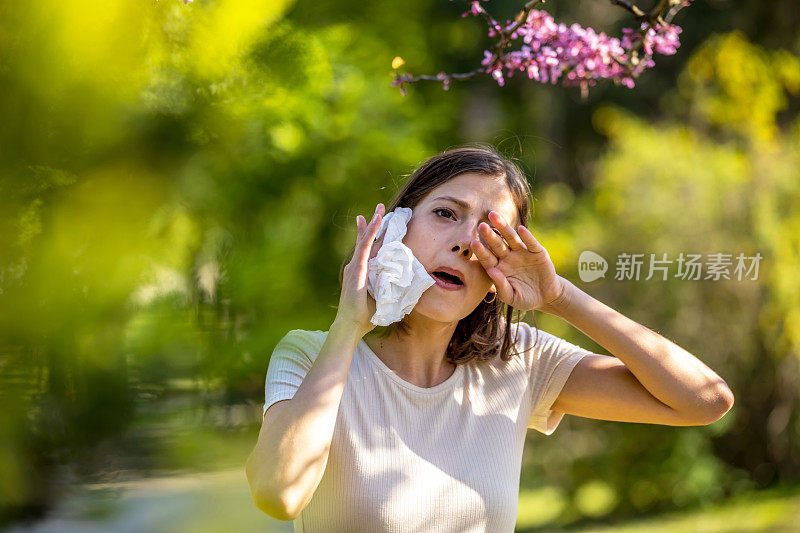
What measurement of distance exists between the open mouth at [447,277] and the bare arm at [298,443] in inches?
10.3

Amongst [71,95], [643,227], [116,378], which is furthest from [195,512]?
[643,227]

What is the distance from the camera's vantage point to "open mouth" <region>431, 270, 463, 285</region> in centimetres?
143

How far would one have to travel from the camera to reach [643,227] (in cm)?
466

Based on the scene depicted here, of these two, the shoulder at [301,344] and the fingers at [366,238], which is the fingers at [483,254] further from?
the shoulder at [301,344]

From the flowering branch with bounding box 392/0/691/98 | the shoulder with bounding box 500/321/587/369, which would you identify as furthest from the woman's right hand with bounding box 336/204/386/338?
the flowering branch with bounding box 392/0/691/98

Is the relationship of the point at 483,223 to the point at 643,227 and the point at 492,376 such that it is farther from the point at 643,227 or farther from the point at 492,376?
the point at 643,227

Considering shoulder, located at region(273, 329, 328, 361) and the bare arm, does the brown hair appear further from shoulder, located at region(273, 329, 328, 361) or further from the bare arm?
the bare arm

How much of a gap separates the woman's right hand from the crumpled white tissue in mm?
19

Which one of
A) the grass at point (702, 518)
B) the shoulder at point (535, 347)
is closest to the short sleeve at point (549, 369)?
the shoulder at point (535, 347)

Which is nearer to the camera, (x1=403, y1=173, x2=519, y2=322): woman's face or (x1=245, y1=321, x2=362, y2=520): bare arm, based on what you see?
(x1=245, y1=321, x2=362, y2=520): bare arm

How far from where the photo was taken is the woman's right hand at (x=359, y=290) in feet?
4.28

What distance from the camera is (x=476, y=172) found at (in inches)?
59.0

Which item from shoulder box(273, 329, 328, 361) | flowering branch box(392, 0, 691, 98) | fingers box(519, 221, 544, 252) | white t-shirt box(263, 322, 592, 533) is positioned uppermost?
flowering branch box(392, 0, 691, 98)

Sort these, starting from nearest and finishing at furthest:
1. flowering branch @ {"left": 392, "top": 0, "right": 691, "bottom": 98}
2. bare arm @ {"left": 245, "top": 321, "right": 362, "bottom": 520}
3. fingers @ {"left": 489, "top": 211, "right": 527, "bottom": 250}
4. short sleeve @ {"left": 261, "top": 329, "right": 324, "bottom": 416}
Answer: bare arm @ {"left": 245, "top": 321, "right": 362, "bottom": 520}
short sleeve @ {"left": 261, "top": 329, "right": 324, "bottom": 416}
fingers @ {"left": 489, "top": 211, "right": 527, "bottom": 250}
flowering branch @ {"left": 392, "top": 0, "right": 691, "bottom": 98}
